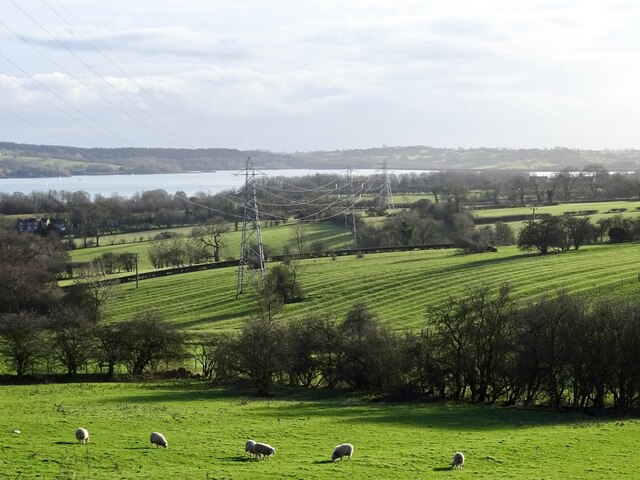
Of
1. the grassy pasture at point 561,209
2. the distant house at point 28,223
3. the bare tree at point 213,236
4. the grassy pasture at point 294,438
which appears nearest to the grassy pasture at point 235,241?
the bare tree at point 213,236

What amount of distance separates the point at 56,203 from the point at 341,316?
119215 mm

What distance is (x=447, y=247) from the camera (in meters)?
111

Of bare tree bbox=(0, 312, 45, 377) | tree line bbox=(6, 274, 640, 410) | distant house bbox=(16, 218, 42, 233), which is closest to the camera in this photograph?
tree line bbox=(6, 274, 640, 410)

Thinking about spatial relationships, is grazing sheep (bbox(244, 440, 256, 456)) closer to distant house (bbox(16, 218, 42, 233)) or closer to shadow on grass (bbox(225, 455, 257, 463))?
shadow on grass (bbox(225, 455, 257, 463))

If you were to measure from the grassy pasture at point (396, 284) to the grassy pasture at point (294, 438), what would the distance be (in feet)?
89.6

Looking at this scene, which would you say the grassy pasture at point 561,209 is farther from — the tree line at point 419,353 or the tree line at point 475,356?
the tree line at point 475,356

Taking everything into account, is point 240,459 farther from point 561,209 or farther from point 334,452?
point 561,209

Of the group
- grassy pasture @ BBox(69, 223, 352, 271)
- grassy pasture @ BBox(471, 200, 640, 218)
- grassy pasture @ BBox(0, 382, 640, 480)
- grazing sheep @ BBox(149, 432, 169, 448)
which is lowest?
grassy pasture @ BBox(0, 382, 640, 480)

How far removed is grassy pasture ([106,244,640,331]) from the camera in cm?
7119

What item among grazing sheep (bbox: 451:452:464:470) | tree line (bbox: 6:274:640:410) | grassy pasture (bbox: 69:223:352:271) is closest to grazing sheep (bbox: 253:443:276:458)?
grazing sheep (bbox: 451:452:464:470)

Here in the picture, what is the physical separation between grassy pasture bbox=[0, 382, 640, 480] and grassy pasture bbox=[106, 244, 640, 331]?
89.6 feet

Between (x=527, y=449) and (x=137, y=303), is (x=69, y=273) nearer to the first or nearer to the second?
(x=137, y=303)

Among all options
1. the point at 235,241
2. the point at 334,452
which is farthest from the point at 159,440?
the point at 235,241

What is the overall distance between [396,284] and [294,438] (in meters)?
52.3
